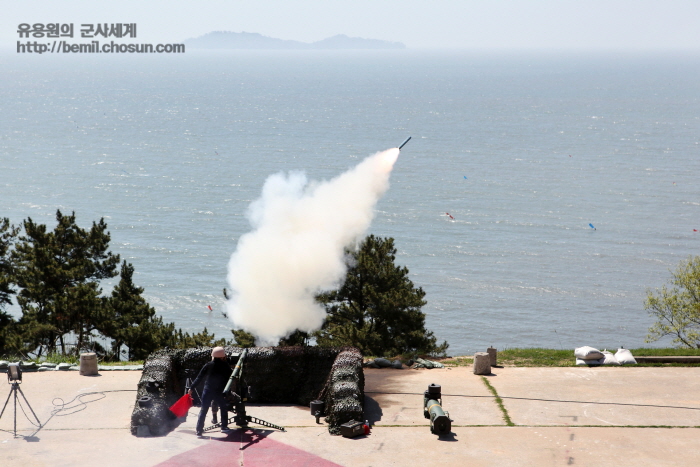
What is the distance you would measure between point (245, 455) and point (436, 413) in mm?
4407

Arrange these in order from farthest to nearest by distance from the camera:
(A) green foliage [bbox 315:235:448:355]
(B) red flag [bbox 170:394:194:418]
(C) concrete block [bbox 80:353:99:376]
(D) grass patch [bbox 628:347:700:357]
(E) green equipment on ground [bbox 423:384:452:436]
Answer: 1. (A) green foliage [bbox 315:235:448:355]
2. (D) grass patch [bbox 628:347:700:357]
3. (C) concrete block [bbox 80:353:99:376]
4. (B) red flag [bbox 170:394:194:418]
5. (E) green equipment on ground [bbox 423:384:452:436]

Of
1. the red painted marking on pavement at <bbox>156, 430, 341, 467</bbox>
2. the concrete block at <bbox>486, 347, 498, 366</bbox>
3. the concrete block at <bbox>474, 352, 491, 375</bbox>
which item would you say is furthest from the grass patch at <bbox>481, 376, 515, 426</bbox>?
the red painted marking on pavement at <bbox>156, 430, 341, 467</bbox>

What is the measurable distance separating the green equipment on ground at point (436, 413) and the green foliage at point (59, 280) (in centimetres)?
1954

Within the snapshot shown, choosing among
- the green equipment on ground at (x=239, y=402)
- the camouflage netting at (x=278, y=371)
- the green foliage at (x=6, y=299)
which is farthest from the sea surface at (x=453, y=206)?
the green equipment on ground at (x=239, y=402)

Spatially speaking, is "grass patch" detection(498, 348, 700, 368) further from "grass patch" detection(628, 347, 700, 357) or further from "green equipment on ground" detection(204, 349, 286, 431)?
"green equipment on ground" detection(204, 349, 286, 431)

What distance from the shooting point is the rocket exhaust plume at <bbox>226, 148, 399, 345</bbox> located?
25734mm

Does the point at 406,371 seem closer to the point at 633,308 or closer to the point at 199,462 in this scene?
the point at 199,462

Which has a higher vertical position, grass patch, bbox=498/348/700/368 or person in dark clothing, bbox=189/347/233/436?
person in dark clothing, bbox=189/347/233/436

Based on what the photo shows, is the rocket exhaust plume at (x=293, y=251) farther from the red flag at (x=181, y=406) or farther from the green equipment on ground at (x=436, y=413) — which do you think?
the green equipment on ground at (x=436, y=413)

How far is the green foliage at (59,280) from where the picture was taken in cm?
3641

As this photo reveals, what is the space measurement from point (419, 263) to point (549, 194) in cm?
3438

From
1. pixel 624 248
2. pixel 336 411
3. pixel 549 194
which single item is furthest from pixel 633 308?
pixel 336 411

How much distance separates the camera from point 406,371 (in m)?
25.0

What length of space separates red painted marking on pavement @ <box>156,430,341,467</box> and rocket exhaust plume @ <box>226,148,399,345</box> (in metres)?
7.11
